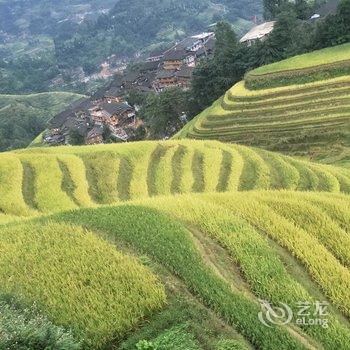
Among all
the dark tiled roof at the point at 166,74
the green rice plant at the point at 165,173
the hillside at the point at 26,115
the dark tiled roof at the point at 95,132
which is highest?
the green rice plant at the point at 165,173

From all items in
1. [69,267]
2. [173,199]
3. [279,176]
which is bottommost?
[279,176]

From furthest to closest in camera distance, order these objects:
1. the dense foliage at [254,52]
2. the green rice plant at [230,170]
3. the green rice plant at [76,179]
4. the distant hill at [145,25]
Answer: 1. the distant hill at [145,25]
2. the dense foliage at [254,52]
3. the green rice plant at [230,170]
4. the green rice plant at [76,179]

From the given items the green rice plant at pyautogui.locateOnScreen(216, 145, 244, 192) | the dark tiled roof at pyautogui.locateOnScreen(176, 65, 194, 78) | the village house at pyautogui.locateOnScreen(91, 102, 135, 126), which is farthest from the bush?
the dark tiled roof at pyautogui.locateOnScreen(176, 65, 194, 78)

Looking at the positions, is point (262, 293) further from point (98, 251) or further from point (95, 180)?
point (95, 180)

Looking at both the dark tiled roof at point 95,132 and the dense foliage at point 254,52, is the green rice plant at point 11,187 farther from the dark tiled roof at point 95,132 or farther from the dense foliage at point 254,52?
the dark tiled roof at point 95,132

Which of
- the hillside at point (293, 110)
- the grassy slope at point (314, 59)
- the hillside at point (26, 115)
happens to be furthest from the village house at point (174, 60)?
the hillside at point (293, 110)

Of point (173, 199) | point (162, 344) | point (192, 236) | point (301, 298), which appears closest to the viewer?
point (162, 344)

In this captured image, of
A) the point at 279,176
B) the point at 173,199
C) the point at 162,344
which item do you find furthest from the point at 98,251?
the point at 279,176
